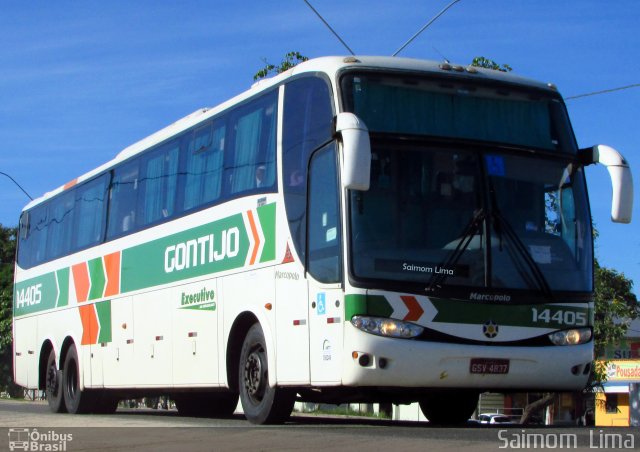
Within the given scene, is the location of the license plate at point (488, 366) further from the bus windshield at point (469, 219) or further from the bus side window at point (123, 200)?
the bus side window at point (123, 200)

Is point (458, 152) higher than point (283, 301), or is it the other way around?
point (458, 152)

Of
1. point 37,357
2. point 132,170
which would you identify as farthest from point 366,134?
point 37,357

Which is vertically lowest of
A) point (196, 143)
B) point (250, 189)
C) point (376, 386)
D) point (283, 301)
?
point (376, 386)

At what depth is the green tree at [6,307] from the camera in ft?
176

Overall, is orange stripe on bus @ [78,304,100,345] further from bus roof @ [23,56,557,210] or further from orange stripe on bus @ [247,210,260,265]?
Answer: orange stripe on bus @ [247,210,260,265]

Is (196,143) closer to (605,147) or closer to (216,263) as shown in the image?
(216,263)

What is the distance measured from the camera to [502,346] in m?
11.5

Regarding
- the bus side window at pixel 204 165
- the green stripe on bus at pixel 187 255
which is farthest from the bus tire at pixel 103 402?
the bus side window at pixel 204 165

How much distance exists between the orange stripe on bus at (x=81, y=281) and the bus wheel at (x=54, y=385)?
1.56 meters

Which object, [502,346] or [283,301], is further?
[283,301]

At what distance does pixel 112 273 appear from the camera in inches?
711

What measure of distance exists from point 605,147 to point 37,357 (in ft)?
41.4

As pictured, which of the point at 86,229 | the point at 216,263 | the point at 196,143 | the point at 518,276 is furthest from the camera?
the point at 86,229

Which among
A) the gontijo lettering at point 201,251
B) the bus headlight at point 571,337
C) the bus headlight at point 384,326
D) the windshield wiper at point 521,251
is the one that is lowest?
the bus headlight at point 571,337
